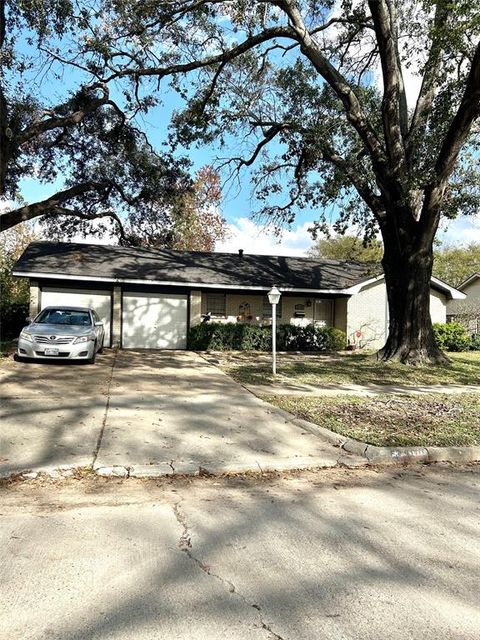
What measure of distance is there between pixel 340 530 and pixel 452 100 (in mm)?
14614

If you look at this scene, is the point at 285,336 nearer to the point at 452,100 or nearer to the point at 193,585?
the point at 452,100

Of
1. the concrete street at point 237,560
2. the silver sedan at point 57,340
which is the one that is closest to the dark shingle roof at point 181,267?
the silver sedan at point 57,340

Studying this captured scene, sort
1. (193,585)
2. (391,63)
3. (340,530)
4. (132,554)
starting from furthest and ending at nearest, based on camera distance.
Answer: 1. (391,63)
2. (340,530)
3. (132,554)
4. (193,585)

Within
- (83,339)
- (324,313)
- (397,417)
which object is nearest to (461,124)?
(397,417)

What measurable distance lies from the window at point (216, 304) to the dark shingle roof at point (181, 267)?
908mm

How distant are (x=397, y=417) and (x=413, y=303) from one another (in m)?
7.38

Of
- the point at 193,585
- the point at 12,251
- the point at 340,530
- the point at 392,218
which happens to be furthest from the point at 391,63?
the point at 12,251

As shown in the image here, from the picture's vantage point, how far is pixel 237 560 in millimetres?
3557

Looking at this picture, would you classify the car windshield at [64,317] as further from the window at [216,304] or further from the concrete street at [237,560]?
the concrete street at [237,560]

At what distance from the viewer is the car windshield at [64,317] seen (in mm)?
14047

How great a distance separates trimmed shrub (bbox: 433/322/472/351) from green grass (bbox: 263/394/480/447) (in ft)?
42.9

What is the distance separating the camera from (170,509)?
4.52 metres

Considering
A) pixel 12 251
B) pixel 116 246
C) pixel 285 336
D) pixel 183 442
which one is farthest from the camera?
pixel 12 251

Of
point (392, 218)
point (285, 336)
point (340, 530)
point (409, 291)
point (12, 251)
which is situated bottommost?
point (340, 530)
